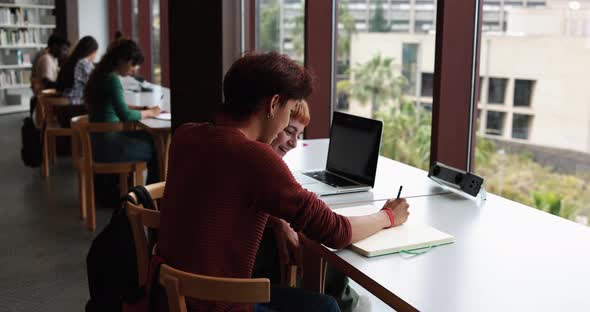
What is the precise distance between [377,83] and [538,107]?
4.50 feet

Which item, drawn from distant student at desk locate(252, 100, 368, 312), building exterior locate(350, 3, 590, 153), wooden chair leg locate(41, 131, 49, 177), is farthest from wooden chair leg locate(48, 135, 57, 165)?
distant student at desk locate(252, 100, 368, 312)

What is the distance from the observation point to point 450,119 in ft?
10.2

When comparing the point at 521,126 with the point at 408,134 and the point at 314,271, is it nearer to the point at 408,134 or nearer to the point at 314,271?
the point at 408,134

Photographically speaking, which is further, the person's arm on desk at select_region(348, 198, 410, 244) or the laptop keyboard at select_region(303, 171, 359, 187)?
the laptop keyboard at select_region(303, 171, 359, 187)

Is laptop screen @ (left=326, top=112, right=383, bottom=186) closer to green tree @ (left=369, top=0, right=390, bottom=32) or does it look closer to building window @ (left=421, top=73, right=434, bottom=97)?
building window @ (left=421, top=73, right=434, bottom=97)

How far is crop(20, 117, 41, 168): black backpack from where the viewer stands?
5.91 m

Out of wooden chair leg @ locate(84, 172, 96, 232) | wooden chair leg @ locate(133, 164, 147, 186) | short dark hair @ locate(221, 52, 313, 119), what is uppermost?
short dark hair @ locate(221, 52, 313, 119)

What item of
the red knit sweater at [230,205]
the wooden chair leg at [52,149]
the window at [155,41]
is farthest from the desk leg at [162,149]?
the window at [155,41]

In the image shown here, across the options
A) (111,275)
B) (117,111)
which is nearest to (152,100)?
(117,111)

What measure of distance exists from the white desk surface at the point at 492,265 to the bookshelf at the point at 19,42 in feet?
32.0

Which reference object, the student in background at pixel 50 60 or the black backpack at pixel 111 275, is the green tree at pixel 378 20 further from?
the student in background at pixel 50 60

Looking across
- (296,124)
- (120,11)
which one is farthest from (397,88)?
(120,11)

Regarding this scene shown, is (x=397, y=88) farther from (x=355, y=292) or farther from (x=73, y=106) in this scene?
(x=73, y=106)

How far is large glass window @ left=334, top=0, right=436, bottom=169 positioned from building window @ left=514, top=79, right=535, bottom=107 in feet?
1.54
